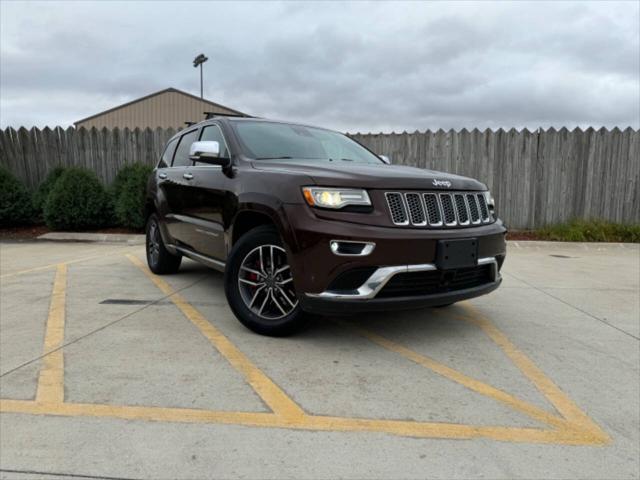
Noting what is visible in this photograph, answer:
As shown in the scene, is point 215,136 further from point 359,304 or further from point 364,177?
Result: point 359,304

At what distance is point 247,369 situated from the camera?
122 inches

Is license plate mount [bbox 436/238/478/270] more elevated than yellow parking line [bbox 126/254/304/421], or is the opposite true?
license plate mount [bbox 436/238/478/270]

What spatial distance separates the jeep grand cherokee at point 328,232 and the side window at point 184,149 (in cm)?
90

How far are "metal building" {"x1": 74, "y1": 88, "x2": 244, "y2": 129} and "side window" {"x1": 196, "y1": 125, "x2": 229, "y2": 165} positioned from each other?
86.7ft

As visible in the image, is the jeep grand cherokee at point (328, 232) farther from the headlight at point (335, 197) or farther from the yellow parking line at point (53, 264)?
the yellow parking line at point (53, 264)

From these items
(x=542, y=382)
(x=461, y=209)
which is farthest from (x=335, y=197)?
(x=542, y=382)

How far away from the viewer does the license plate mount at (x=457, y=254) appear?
10.7 feet

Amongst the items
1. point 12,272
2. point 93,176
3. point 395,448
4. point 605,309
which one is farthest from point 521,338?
point 93,176

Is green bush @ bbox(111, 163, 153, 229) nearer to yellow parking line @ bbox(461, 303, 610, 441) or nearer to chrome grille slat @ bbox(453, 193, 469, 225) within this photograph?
yellow parking line @ bbox(461, 303, 610, 441)

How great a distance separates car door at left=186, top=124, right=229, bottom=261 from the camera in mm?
4188

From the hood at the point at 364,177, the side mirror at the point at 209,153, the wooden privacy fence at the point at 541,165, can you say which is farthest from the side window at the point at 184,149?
the wooden privacy fence at the point at 541,165

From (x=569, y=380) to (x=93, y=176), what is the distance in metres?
10.5

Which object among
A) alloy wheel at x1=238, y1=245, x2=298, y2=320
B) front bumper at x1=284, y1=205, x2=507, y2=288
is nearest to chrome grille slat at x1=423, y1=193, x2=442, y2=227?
front bumper at x1=284, y1=205, x2=507, y2=288

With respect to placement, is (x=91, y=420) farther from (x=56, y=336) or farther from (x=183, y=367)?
(x=56, y=336)
